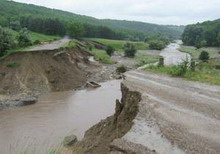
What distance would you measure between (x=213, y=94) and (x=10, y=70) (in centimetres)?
3596

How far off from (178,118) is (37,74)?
36.4m

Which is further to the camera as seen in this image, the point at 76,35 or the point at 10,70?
the point at 76,35

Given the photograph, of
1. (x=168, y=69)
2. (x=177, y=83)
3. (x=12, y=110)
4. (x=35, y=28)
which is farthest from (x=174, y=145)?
(x=35, y=28)

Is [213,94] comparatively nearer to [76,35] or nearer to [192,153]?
[192,153]

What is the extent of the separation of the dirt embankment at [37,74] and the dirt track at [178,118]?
1028 inches

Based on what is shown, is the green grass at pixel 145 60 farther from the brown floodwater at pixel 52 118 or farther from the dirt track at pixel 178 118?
the dirt track at pixel 178 118

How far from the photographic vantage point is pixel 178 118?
15789mm

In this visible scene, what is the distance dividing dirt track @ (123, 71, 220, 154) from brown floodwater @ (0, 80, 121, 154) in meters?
7.72

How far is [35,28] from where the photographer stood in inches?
4488

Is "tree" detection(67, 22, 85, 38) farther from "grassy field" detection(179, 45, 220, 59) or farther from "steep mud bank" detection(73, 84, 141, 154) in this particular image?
"steep mud bank" detection(73, 84, 141, 154)

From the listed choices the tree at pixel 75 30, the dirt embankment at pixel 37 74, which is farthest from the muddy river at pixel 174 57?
the tree at pixel 75 30

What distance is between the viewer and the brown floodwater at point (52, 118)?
25.2m

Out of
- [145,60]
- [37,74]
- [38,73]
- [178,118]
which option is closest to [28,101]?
[37,74]

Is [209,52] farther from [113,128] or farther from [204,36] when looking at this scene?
[113,128]
